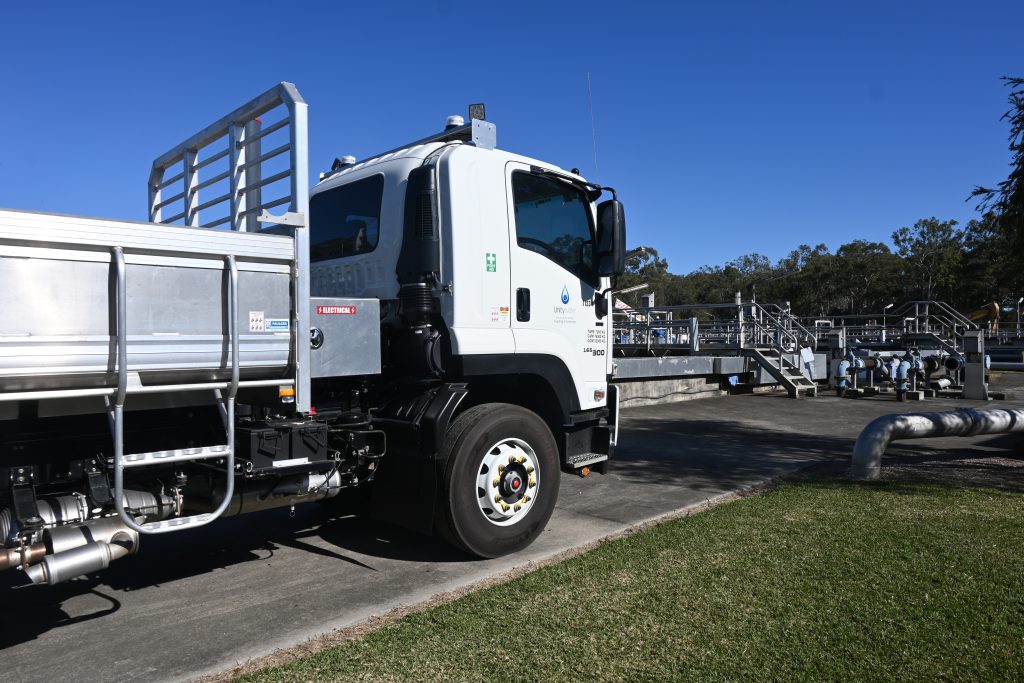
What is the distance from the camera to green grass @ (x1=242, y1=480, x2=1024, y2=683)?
3541 millimetres

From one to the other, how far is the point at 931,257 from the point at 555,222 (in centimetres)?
6792

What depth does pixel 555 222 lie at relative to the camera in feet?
19.9

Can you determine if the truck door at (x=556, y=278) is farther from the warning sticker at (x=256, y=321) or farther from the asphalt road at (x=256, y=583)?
the warning sticker at (x=256, y=321)

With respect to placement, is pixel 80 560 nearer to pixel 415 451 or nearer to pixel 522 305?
pixel 415 451

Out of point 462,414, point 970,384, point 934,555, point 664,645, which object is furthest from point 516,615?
point 970,384

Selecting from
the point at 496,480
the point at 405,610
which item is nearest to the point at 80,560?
the point at 405,610

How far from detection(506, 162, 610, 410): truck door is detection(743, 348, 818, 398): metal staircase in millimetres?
13582

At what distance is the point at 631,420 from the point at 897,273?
206ft

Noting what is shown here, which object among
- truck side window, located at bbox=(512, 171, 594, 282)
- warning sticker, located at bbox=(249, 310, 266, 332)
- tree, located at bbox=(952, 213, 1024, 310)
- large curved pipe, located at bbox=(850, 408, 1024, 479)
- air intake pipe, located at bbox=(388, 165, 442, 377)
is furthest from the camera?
tree, located at bbox=(952, 213, 1024, 310)

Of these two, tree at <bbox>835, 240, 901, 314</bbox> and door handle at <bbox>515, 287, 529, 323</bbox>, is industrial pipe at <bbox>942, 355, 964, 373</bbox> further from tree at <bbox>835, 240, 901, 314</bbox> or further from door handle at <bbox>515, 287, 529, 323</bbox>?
tree at <bbox>835, 240, 901, 314</bbox>

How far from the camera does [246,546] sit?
5832mm

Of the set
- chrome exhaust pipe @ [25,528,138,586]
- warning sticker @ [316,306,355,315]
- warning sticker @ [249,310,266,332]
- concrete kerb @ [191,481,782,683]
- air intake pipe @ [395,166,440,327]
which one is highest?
air intake pipe @ [395,166,440,327]

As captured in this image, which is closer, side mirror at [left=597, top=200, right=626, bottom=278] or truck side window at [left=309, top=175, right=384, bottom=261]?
truck side window at [left=309, top=175, right=384, bottom=261]

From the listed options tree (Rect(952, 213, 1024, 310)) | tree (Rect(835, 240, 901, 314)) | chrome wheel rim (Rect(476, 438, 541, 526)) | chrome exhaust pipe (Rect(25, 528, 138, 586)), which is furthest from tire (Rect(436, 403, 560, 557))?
tree (Rect(835, 240, 901, 314))
